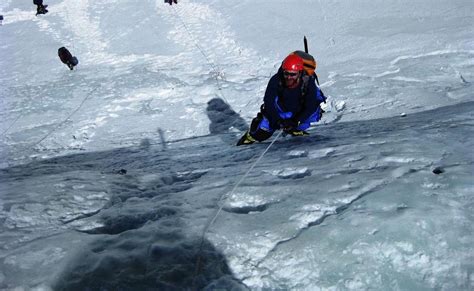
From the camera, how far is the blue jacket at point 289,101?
4809mm

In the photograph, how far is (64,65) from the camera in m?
11.1

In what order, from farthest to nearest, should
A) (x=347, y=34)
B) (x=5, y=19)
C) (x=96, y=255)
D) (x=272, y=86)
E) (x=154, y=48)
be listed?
(x=5, y=19) < (x=154, y=48) < (x=347, y=34) < (x=272, y=86) < (x=96, y=255)

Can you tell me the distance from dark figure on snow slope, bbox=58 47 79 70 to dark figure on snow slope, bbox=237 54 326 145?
7.34 metres

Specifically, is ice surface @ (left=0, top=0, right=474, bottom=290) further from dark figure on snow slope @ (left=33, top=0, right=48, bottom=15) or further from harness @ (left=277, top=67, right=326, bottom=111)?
dark figure on snow slope @ (left=33, top=0, right=48, bottom=15)

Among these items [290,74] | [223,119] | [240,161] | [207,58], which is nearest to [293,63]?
[290,74]

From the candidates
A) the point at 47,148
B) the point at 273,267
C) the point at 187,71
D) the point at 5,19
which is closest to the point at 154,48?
the point at 187,71

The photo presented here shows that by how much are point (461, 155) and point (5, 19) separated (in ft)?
62.5

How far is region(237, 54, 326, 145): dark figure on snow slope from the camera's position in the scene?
4492mm

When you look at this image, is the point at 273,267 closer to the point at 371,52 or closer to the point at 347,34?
the point at 371,52

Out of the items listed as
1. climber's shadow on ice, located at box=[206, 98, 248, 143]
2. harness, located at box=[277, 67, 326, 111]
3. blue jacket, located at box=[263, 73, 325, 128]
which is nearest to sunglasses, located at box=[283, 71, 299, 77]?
harness, located at box=[277, 67, 326, 111]

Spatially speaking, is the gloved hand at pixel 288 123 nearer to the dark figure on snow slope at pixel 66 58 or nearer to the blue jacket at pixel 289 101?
the blue jacket at pixel 289 101

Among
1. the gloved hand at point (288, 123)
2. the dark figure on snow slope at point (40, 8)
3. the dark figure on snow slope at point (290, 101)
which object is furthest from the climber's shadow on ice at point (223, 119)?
the dark figure on snow slope at point (40, 8)

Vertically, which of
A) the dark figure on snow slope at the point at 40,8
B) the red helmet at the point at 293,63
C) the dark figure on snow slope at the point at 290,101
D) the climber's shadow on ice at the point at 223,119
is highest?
the dark figure on snow slope at the point at 40,8

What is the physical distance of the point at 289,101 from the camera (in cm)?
496
